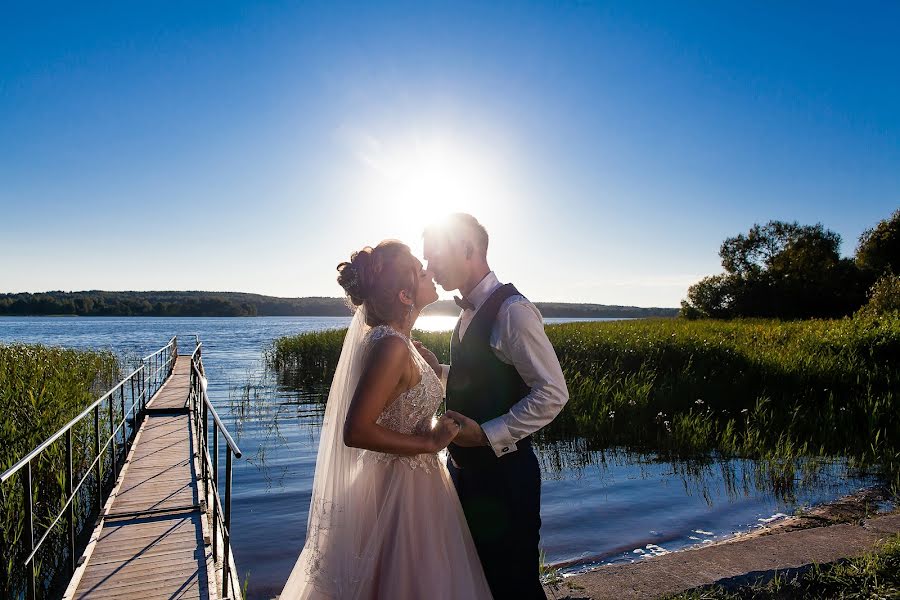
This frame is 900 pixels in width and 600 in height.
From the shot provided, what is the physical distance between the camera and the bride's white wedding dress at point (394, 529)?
262 centimetres

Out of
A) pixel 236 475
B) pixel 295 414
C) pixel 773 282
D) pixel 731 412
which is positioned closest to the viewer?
pixel 236 475

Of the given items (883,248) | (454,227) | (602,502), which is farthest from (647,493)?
(883,248)

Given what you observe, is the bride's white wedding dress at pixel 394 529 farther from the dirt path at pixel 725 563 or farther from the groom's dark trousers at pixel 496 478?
the dirt path at pixel 725 563

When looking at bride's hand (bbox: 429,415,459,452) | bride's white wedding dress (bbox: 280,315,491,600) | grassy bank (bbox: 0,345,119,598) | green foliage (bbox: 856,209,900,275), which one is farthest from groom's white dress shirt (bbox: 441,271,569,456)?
green foliage (bbox: 856,209,900,275)

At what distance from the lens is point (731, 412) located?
1230cm

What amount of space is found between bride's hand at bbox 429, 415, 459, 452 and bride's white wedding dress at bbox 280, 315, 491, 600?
0.43ft

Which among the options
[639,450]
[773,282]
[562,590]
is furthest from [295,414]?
[773,282]

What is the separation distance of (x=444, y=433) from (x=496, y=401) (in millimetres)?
350

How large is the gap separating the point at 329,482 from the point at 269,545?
444 centimetres

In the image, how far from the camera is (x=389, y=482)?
2814 millimetres

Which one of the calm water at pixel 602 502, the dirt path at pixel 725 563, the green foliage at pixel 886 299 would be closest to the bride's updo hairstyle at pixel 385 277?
the dirt path at pixel 725 563

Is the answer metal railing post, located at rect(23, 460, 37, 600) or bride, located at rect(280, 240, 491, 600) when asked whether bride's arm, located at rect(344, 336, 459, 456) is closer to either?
bride, located at rect(280, 240, 491, 600)

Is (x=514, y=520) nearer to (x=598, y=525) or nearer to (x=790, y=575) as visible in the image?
(x=790, y=575)

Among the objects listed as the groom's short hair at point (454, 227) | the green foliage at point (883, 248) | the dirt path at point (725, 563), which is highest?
the green foliage at point (883, 248)
